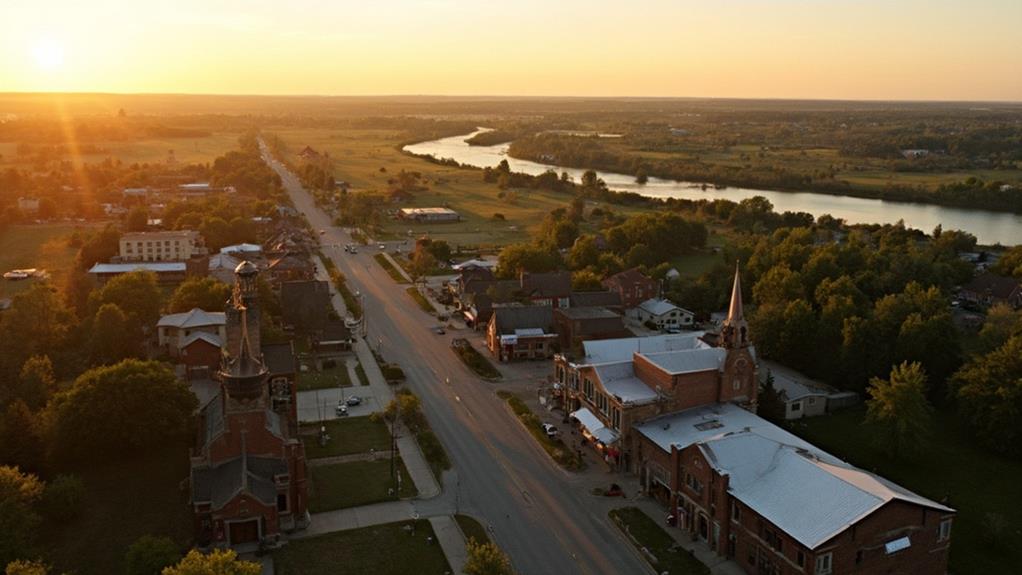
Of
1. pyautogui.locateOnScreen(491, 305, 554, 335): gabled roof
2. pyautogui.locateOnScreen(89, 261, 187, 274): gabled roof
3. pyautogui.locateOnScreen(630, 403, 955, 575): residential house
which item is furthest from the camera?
pyautogui.locateOnScreen(89, 261, 187, 274): gabled roof

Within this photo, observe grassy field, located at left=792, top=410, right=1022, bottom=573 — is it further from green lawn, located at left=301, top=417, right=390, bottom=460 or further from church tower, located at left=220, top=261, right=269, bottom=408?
church tower, located at left=220, top=261, right=269, bottom=408

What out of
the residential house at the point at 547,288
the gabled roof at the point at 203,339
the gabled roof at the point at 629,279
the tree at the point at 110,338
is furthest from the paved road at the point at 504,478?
the gabled roof at the point at 629,279

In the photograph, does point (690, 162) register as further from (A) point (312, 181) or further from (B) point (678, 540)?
(B) point (678, 540)

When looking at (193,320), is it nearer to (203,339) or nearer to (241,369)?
(203,339)

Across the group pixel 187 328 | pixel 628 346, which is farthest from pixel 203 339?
pixel 628 346

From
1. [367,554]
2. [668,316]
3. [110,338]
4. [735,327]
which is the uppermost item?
[735,327]

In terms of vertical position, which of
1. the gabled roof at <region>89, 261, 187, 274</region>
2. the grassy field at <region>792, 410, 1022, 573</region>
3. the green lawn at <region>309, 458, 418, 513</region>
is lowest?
the grassy field at <region>792, 410, 1022, 573</region>

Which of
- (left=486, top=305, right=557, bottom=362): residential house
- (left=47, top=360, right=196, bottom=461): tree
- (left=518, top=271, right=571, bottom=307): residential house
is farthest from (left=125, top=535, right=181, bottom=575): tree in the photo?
(left=518, top=271, right=571, bottom=307): residential house
